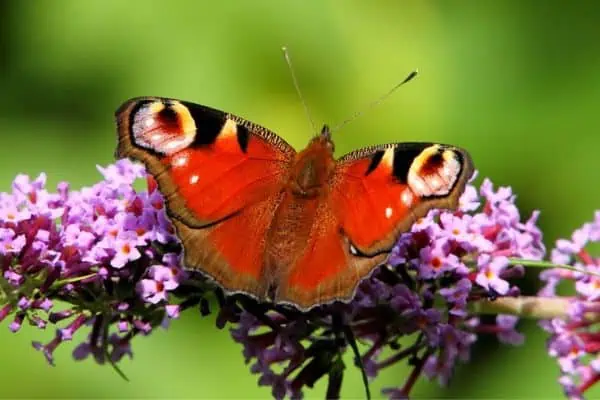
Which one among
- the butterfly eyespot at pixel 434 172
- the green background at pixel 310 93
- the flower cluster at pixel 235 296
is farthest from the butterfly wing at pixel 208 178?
the green background at pixel 310 93

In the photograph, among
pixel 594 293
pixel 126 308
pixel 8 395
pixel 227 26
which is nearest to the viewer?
pixel 126 308

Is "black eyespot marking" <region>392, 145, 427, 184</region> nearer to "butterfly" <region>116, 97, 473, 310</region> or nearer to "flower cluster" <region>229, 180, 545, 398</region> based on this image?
"butterfly" <region>116, 97, 473, 310</region>

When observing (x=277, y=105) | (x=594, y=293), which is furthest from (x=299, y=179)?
(x=277, y=105)

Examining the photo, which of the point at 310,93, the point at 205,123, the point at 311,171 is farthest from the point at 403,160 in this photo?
the point at 310,93

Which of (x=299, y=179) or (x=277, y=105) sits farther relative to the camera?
(x=277, y=105)

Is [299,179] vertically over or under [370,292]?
over

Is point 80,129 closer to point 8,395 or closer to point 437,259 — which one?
point 8,395

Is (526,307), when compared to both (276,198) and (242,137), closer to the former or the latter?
(276,198)

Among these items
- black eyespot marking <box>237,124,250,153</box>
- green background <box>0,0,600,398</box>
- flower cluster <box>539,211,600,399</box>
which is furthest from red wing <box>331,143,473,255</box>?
green background <box>0,0,600,398</box>
